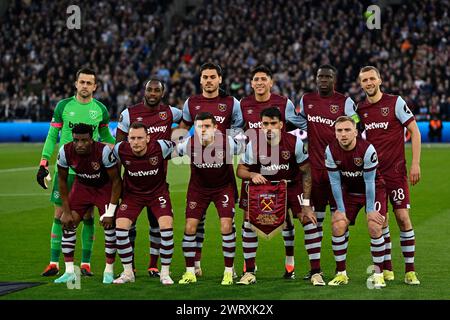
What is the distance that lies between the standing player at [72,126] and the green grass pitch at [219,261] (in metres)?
0.31

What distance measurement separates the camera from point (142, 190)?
9.89 meters

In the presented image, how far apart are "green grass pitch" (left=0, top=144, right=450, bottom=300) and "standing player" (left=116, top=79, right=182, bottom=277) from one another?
0.38 metres

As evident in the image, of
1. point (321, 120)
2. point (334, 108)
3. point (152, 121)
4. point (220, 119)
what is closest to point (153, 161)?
point (152, 121)

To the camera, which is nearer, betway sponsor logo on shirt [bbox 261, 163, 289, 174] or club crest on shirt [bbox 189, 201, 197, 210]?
betway sponsor logo on shirt [bbox 261, 163, 289, 174]

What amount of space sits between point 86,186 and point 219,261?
6.93 feet

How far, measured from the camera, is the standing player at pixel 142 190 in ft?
31.8

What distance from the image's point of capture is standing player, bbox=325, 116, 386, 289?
930cm

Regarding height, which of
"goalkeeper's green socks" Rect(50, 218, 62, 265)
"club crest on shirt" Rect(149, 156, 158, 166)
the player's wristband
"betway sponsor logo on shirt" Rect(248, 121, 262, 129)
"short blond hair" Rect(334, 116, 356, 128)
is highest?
"short blond hair" Rect(334, 116, 356, 128)

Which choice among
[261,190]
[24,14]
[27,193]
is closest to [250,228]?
[261,190]

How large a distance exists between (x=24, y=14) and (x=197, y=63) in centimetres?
981

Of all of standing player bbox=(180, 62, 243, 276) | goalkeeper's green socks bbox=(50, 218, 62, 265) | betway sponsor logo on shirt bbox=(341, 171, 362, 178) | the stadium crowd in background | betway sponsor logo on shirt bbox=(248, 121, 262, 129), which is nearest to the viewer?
betway sponsor logo on shirt bbox=(341, 171, 362, 178)

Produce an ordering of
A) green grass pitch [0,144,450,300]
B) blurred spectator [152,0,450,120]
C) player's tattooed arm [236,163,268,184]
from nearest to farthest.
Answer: green grass pitch [0,144,450,300], player's tattooed arm [236,163,268,184], blurred spectator [152,0,450,120]

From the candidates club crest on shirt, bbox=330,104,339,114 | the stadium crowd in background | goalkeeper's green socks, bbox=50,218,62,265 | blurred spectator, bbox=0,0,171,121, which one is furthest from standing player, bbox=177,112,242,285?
blurred spectator, bbox=0,0,171,121

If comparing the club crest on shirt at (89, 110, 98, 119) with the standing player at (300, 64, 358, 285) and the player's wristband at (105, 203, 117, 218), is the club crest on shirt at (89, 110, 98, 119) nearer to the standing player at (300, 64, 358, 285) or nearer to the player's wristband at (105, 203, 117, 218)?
the player's wristband at (105, 203, 117, 218)
